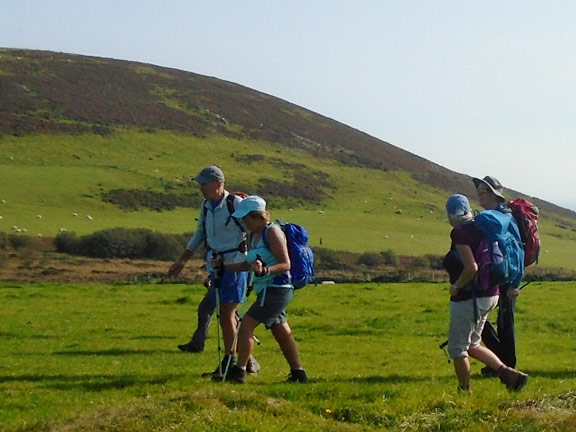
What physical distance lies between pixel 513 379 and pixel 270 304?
278 cm

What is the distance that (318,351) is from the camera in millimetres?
15594

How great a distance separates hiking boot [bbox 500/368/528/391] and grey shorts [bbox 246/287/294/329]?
2527 millimetres

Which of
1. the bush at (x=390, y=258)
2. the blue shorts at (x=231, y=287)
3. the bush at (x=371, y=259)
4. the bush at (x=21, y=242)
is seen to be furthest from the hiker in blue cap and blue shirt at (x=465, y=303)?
the bush at (x=390, y=258)

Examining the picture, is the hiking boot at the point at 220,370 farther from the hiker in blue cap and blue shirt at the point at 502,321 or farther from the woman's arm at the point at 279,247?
the hiker in blue cap and blue shirt at the point at 502,321

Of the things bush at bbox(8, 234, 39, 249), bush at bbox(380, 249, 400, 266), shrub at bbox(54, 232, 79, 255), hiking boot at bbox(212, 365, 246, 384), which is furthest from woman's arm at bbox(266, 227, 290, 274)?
bush at bbox(380, 249, 400, 266)

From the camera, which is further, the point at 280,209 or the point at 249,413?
the point at 280,209

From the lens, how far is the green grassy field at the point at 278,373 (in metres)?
7.78

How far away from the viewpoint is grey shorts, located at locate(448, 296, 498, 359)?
9.36 m

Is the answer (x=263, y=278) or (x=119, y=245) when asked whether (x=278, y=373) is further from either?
(x=119, y=245)

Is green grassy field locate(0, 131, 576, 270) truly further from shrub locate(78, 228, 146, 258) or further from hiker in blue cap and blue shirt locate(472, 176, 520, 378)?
hiker in blue cap and blue shirt locate(472, 176, 520, 378)

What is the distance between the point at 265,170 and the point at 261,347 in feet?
251

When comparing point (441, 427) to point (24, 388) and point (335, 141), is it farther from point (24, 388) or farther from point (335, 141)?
point (335, 141)

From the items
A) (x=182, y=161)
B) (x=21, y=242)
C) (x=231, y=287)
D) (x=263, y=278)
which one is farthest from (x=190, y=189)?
(x=263, y=278)

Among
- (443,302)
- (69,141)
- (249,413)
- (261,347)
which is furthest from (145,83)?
(249,413)
